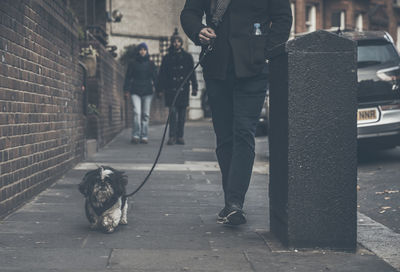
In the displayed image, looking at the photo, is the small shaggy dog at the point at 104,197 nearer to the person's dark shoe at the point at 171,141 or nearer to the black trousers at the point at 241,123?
the black trousers at the point at 241,123

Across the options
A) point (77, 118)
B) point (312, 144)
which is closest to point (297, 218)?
point (312, 144)

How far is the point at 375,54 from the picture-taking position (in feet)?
30.7

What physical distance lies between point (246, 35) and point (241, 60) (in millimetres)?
193

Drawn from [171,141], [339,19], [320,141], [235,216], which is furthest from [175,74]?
[339,19]

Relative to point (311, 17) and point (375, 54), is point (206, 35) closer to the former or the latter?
point (375, 54)

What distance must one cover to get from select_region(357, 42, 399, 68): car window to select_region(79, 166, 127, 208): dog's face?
550 cm

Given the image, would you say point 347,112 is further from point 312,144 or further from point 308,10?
point 308,10

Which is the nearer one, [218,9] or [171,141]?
[218,9]

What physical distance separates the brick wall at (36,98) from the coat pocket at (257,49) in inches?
72.0

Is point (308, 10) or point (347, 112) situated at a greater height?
point (308, 10)

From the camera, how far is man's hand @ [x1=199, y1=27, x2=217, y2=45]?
4.72 metres

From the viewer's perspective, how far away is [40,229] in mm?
4680

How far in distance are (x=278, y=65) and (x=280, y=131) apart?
423mm

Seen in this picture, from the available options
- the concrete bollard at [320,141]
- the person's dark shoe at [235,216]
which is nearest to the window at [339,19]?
the person's dark shoe at [235,216]
